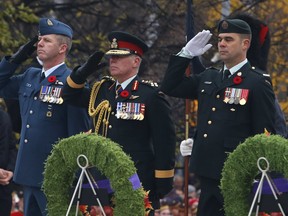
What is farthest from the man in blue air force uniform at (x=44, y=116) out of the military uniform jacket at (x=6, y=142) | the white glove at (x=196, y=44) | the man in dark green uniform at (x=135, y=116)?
the white glove at (x=196, y=44)

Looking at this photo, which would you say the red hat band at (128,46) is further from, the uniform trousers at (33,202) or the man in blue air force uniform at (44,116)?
the uniform trousers at (33,202)

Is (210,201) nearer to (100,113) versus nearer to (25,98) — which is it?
(100,113)

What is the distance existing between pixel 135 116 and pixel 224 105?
739 millimetres

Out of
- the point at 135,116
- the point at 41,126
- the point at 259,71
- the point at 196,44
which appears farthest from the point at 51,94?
the point at 259,71

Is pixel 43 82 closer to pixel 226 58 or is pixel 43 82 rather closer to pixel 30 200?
pixel 30 200

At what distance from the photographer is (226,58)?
8.48 m

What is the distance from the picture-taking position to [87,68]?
8820 mm

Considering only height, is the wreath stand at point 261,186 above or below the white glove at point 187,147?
below

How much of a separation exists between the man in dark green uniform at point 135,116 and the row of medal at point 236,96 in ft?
1.89

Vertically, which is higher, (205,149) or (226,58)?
(226,58)

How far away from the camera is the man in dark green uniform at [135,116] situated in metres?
8.76

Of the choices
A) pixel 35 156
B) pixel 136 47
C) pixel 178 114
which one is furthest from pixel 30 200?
pixel 178 114

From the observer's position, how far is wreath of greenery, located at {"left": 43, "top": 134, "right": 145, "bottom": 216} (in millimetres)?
7824

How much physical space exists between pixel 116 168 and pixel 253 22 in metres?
1.98
